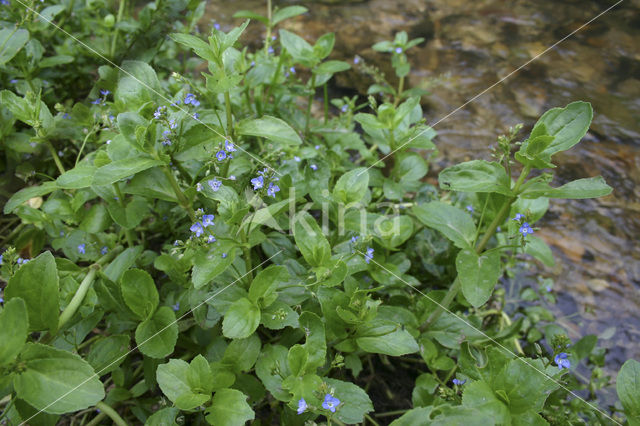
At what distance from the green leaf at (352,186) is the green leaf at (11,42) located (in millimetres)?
1611

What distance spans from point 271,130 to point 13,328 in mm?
1068

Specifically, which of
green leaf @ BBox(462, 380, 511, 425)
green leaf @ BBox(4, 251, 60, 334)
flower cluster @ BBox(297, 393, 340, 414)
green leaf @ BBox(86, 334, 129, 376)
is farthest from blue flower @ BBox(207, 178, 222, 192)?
green leaf @ BBox(462, 380, 511, 425)

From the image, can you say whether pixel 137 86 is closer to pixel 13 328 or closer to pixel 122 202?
pixel 122 202

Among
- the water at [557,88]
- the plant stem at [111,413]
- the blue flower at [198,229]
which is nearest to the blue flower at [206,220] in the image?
the blue flower at [198,229]

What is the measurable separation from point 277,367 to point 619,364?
185 cm

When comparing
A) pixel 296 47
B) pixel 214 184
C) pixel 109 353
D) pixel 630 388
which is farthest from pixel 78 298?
pixel 630 388

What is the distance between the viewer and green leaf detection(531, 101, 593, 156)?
170 cm

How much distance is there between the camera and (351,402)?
170cm

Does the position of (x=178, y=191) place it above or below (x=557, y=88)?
above

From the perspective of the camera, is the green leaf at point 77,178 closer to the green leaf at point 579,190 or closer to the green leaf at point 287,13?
the green leaf at point 287,13

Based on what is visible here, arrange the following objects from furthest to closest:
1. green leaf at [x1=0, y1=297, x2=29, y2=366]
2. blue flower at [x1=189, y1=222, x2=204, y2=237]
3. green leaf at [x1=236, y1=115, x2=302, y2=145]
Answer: green leaf at [x1=236, y1=115, x2=302, y2=145] → blue flower at [x1=189, y1=222, x2=204, y2=237] → green leaf at [x1=0, y1=297, x2=29, y2=366]

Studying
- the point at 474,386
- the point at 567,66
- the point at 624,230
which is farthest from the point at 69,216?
the point at 567,66

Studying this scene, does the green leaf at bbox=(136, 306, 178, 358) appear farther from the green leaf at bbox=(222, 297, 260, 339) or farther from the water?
the water

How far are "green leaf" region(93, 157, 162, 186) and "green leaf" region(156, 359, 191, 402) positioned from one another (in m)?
0.61
